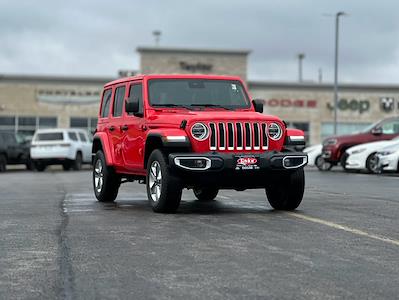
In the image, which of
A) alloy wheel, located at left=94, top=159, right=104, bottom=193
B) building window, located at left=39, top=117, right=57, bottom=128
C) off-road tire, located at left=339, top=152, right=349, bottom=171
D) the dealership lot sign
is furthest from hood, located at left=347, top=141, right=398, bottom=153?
building window, located at left=39, top=117, right=57, bottom=128

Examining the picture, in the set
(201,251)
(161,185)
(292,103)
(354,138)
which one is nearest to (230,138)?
(161,185)

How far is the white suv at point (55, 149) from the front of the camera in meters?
29.3

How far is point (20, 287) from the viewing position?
541 centimetres

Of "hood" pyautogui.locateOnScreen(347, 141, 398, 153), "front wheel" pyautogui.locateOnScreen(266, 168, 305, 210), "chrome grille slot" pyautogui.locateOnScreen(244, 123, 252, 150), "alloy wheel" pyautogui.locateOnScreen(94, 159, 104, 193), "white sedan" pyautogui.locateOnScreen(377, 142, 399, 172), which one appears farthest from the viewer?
"hood" pyautogui.locateOnScreen(347, 141, 398, 153)

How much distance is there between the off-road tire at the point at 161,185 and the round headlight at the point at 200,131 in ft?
1.68

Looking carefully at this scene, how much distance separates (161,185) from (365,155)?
13892 mm

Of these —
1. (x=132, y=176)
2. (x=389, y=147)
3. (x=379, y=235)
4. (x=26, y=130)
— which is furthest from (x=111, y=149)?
(x=26, y=130)

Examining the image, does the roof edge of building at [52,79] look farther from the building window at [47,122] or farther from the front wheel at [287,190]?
the front wheel at [287,190]

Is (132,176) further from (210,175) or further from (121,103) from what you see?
(210,175)

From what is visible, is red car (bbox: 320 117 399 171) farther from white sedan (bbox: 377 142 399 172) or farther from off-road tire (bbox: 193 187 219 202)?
off-road tire (bbox: 193 187 219 202)

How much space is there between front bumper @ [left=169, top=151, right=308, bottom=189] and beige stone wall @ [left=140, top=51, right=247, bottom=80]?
43.2 meters

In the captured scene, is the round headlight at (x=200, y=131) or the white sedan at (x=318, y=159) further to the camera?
the white sedan at (x=318, y=159)

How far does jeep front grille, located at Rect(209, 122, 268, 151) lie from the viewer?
980 centimetres

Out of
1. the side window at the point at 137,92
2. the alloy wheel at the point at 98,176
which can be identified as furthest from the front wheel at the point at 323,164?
the side window at the point at 137,92
